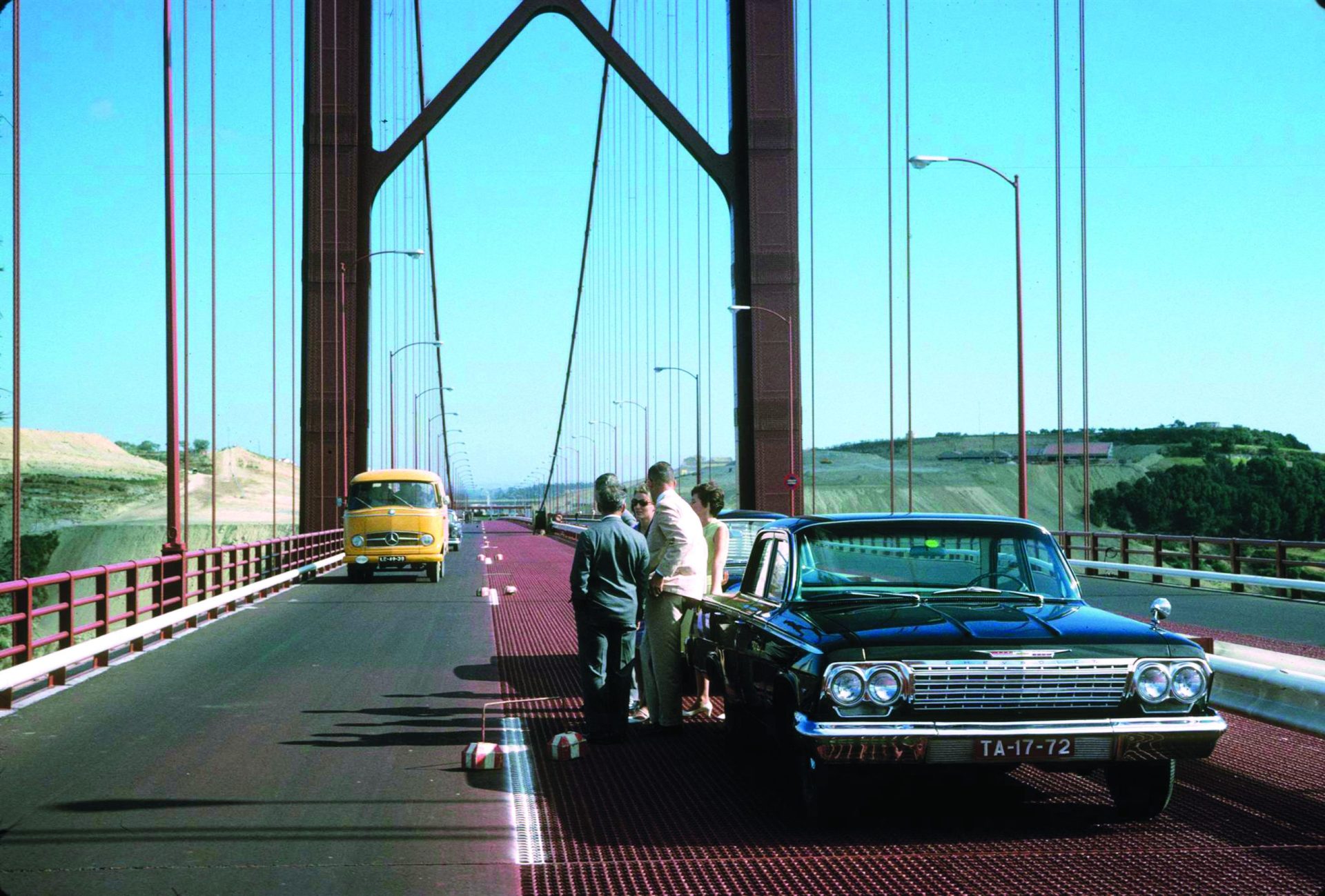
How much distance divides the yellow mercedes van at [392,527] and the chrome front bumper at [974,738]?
24.9m

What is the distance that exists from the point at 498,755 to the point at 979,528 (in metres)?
2.96

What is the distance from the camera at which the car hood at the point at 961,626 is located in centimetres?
617

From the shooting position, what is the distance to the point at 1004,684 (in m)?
6.04

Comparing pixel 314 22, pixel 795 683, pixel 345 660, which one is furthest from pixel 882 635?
Result: pixel 314 22

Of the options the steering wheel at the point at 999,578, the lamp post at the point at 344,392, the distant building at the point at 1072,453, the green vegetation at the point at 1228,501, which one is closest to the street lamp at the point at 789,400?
the lamp post at the point at 344,392

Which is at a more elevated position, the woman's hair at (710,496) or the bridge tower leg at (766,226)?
the bridge tower leg at (766,226)

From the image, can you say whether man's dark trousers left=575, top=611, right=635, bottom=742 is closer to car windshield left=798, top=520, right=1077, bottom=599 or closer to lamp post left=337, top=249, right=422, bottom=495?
car windshield left=798, top=520, right=1077, bottom=599

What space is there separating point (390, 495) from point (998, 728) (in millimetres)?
26050

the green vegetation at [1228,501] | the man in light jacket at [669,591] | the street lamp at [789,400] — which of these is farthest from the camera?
the green vegetation at [1228,501]

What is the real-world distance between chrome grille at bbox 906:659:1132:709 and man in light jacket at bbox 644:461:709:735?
326cm

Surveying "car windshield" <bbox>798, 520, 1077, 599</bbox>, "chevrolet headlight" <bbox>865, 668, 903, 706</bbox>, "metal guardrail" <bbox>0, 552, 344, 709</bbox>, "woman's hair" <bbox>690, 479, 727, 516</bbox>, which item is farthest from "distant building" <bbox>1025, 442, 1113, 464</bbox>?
"chevrolet headlight" <bbox>865, 668, 903, 706</bbox>

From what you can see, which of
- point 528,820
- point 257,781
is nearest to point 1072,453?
point 257,781

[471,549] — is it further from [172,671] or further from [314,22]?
[172,671]

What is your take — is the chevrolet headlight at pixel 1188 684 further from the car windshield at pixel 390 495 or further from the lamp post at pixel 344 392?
the lamp post at pixel 344 392
